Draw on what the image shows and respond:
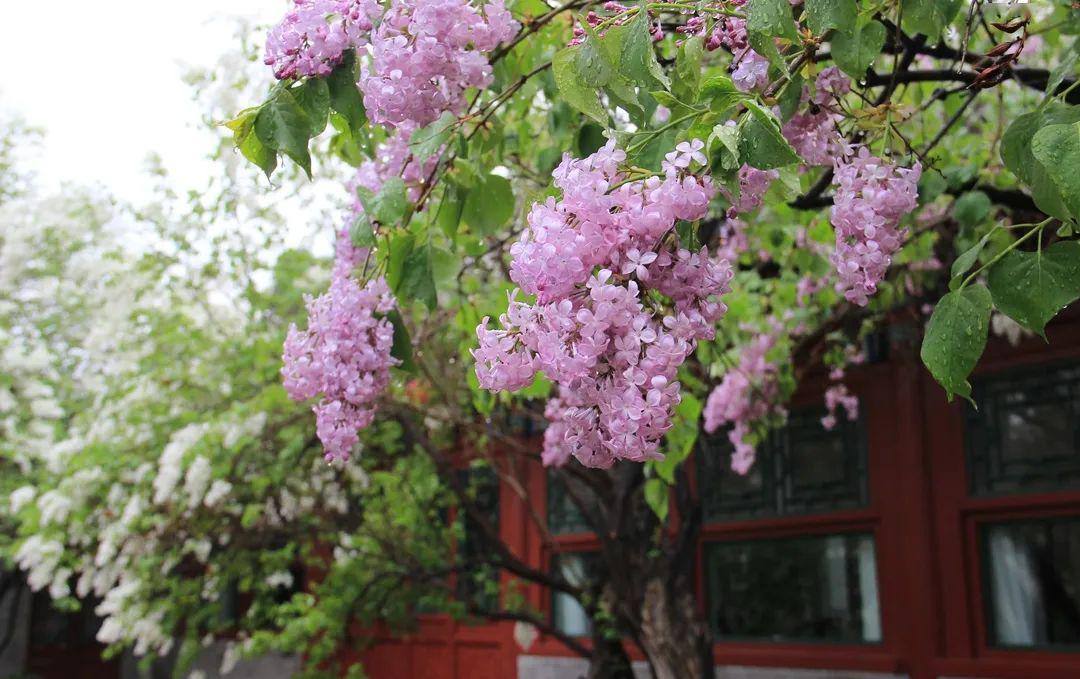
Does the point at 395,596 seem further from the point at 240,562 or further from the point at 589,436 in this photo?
the point at 589,436

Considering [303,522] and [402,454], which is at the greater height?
[402,454]

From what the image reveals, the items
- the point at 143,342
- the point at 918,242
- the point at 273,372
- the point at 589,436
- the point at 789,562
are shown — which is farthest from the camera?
the point at 143,342

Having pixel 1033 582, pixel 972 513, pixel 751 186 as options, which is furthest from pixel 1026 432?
pixel 751 186

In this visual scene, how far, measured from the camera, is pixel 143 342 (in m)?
8.23

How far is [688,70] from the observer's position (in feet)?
6.34

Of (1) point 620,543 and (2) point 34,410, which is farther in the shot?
(2) point 34,410

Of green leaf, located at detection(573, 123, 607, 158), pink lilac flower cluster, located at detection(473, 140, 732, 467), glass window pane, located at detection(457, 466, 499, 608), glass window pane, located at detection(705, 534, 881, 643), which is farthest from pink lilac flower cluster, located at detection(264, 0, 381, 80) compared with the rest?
glass window pane, located at detection(457, 466, 499, 608)

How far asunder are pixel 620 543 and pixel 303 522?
116 inches

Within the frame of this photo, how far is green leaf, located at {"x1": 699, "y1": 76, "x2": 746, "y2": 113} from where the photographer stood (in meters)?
1.69

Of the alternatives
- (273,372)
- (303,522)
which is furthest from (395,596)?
(273,372)

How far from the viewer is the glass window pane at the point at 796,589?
5.85 metres

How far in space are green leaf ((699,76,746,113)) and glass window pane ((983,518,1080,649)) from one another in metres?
4.19

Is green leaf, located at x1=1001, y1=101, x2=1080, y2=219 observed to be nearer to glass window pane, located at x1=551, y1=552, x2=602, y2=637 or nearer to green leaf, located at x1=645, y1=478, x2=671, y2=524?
green leaf, located at x1=645, y1=478, x2=671, y2=524

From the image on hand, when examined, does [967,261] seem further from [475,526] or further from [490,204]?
[475,526]
